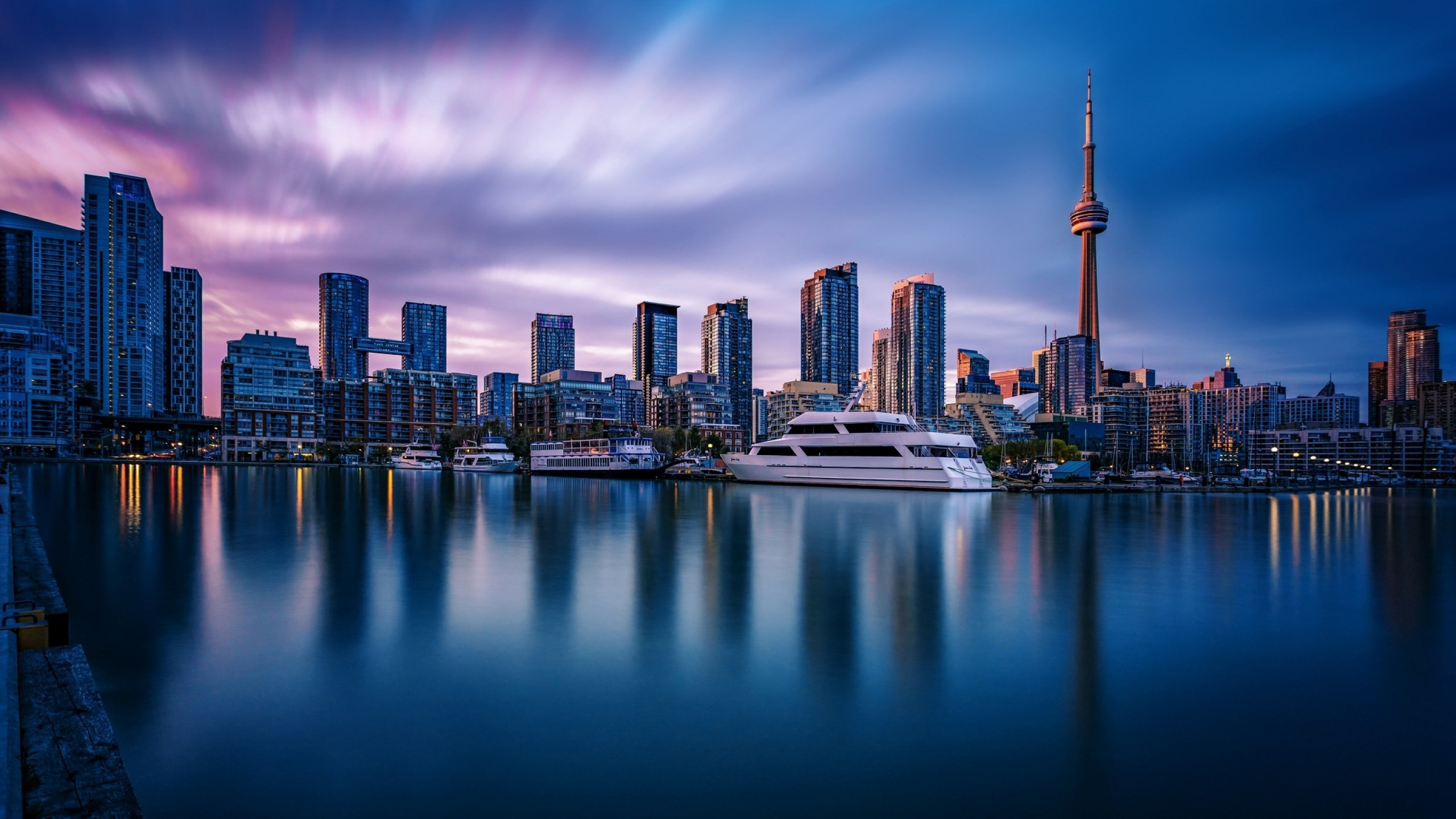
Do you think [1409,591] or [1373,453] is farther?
[1373,453]

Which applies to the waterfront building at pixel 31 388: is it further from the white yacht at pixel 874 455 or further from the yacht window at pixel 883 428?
the yacht window at pixel 883 428

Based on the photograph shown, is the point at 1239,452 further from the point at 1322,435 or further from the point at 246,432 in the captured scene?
the point at 246,432

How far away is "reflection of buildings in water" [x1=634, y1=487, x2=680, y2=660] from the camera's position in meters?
12.5

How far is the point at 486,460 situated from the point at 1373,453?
171459 millimetres

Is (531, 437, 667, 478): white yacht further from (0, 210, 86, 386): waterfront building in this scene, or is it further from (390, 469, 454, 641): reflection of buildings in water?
(0, 210, 86, 386): waterfront building

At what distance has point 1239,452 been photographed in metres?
181

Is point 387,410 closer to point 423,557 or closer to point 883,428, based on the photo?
point 883,428

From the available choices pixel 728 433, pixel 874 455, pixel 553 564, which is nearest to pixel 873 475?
pixel 874 455

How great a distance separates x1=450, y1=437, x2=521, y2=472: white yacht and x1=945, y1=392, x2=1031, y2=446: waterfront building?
383 ft

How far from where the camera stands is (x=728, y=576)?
19.0 m

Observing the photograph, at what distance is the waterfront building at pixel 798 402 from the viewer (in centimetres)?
16612

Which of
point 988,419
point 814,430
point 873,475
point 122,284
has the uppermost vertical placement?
point 122,284

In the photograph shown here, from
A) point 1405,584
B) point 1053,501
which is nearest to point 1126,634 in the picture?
point 1405,584

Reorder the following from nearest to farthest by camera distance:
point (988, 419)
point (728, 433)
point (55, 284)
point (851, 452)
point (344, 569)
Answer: point (344, 569) < point (851, 452) < point (728, 433) < point (55, 284) < point (988, 419)
